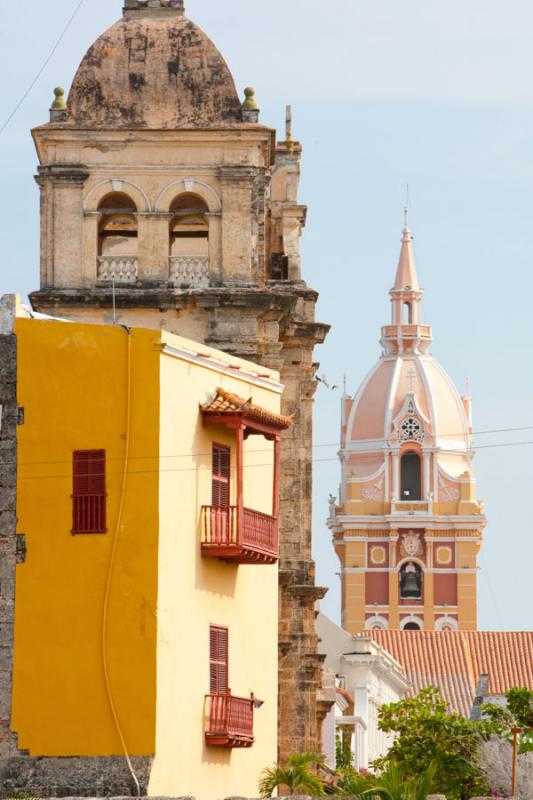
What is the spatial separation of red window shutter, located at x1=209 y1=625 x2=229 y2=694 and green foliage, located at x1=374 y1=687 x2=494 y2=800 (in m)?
2.49

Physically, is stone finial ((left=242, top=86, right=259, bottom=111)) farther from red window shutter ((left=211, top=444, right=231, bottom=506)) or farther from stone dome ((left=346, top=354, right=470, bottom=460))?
stone dome ((left=346, top=354, right=470, bottom=460))

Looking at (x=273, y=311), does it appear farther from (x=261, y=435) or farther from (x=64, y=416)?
(x=64, y=416)

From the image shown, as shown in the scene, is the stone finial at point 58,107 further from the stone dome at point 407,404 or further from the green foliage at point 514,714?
the stone dome at point 407,404

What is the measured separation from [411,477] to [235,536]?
104m

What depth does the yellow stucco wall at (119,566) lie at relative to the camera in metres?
33.5

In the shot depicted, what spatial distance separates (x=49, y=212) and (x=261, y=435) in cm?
777

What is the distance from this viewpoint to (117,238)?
4472cm

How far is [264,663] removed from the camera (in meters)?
37.8

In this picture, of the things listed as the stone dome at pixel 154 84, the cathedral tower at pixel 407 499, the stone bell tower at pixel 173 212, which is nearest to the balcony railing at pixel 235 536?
the stone bell tower at pixel 173 212

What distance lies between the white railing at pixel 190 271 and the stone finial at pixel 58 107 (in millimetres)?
2964

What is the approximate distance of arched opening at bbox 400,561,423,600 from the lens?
135m

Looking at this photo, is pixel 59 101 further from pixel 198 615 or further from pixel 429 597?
pixel 429 597

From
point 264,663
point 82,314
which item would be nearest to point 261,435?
point 264,663

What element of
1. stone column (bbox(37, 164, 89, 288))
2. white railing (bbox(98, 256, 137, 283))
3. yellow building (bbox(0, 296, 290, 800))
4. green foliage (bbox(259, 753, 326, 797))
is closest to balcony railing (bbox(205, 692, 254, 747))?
yellow building (bbox(0, 296, 290, 800))
